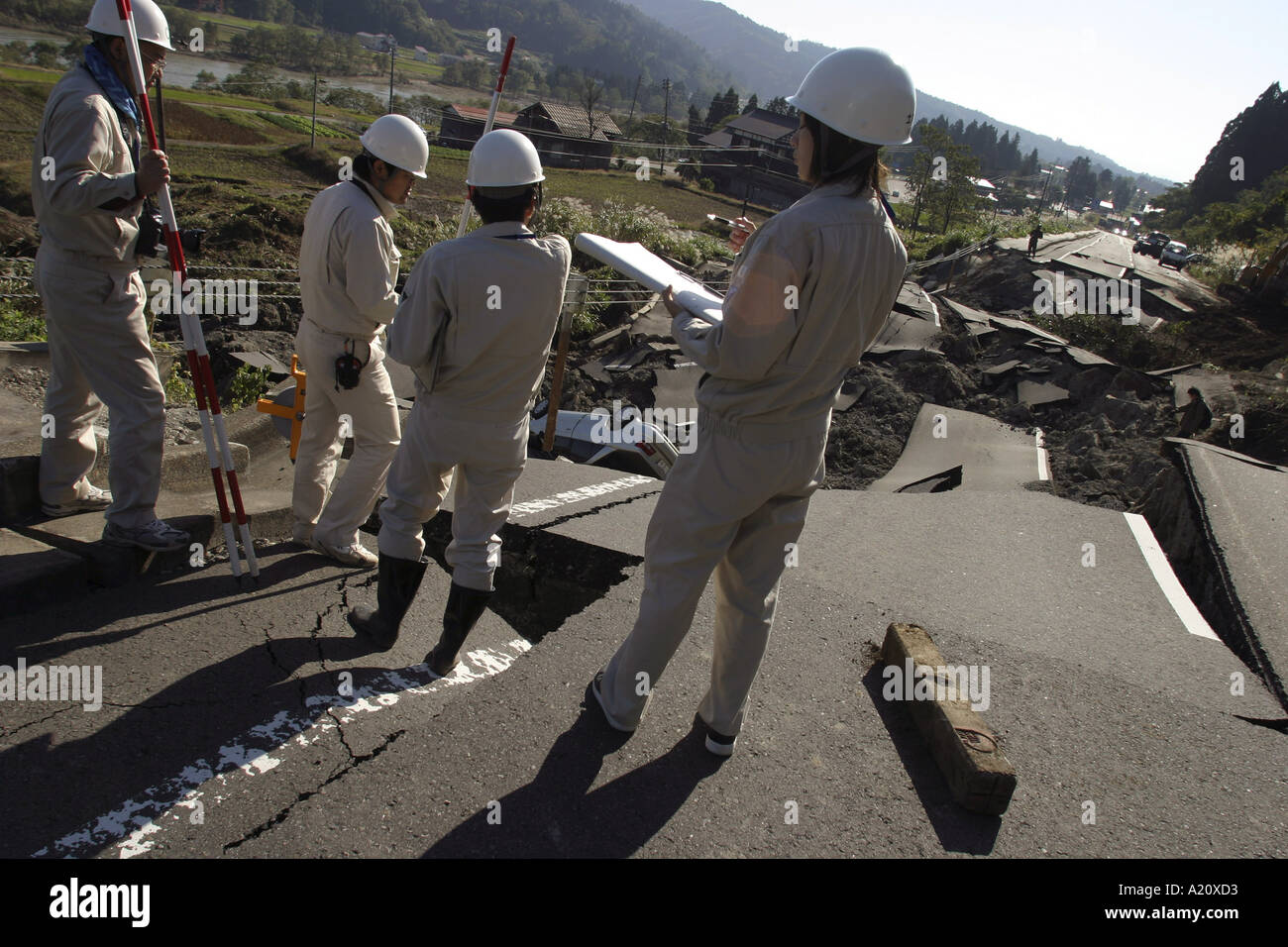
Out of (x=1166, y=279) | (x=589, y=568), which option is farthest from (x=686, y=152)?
(x=589, y=568)

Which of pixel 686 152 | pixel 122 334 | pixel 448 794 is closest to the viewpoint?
pixel 448 794

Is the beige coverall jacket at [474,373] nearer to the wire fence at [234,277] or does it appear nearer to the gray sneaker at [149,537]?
the gray sneaker at [149,537]

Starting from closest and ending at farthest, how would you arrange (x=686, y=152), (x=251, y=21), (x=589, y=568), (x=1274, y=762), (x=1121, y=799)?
1. (x=1121, y=799)
2. (x=1274, y=762)
3. (x=589, y=568)
4. (x=686, y=152)
5. (x=251, y=21)

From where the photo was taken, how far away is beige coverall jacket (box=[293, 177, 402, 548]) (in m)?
3.74

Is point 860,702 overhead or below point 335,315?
below

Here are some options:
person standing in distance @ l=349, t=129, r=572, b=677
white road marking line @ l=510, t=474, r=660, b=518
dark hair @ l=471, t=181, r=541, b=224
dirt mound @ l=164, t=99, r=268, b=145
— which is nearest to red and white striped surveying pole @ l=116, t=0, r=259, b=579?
person standing in distance @ l=349, t=129, r=572, b=677

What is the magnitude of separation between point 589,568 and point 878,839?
2493 millimetres

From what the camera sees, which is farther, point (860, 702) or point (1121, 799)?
point (860, 702)

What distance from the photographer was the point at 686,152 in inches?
2207

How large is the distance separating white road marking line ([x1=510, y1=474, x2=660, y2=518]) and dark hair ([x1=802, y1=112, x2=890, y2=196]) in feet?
10.0

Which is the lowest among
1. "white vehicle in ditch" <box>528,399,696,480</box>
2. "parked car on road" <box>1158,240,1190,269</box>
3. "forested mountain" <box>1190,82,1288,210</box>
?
"white vehicle in ditch" <box>528,399,696,480</box>

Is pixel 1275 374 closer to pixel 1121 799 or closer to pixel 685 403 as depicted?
pixel 685 403

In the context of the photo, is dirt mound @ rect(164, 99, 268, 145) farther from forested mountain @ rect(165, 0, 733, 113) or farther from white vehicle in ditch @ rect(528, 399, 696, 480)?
white vehicle in ditch @ rect(528, 399, 696, 480)

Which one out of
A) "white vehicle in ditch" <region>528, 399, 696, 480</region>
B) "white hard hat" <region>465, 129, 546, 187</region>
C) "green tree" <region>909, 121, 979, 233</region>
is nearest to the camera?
"white hard hat" <region>465, 129, 546, 187</region>
